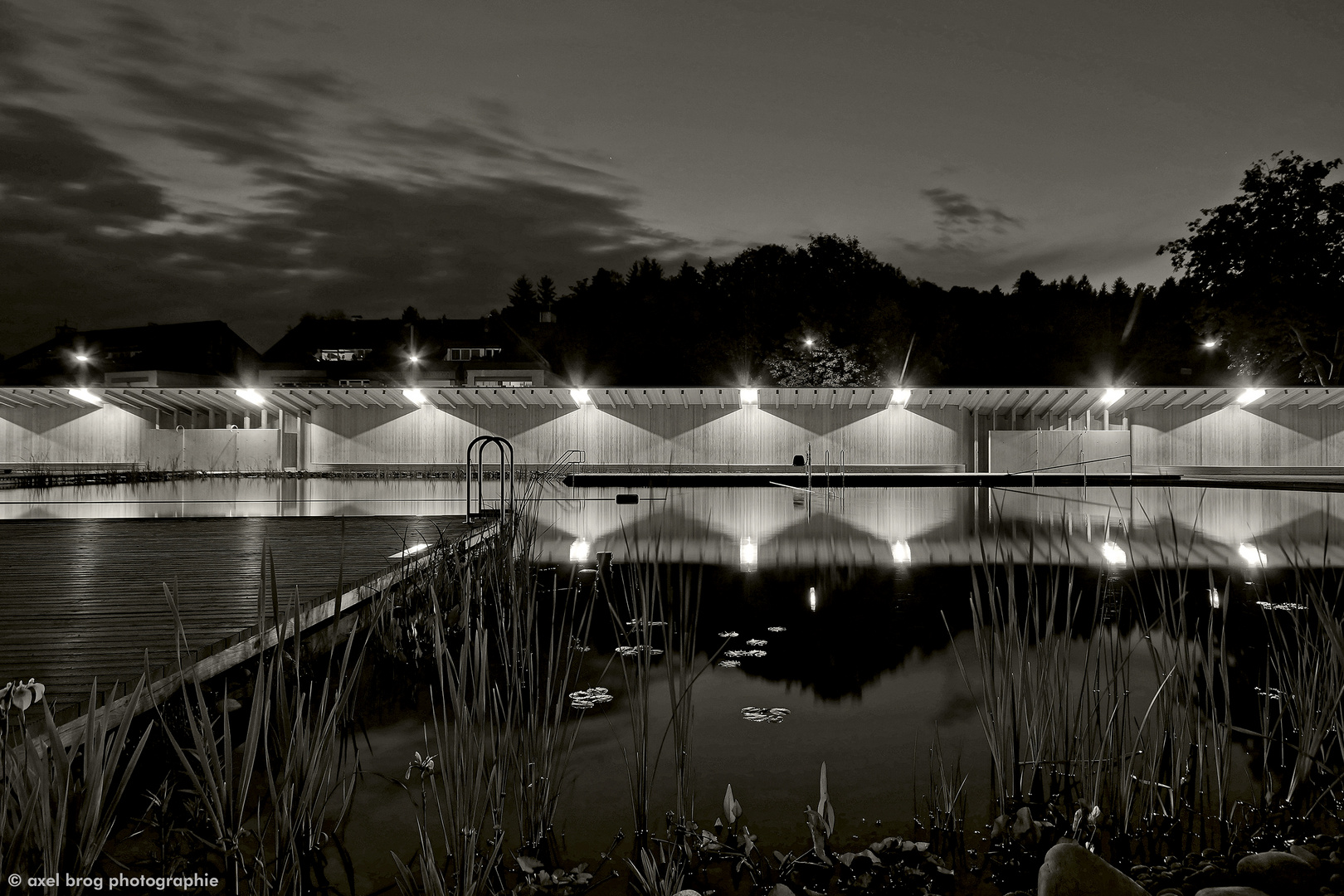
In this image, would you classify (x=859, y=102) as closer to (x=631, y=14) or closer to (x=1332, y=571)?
(x=631, y=14)

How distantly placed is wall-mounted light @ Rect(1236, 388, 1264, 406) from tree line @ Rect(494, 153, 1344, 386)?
4312 millimetres

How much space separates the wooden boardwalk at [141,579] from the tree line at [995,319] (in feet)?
74.0

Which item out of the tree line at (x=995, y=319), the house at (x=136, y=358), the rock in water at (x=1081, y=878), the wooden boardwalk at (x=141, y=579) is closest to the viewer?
the rock in water at (x=1081, y=878)

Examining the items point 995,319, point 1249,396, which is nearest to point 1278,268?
point 1249,396

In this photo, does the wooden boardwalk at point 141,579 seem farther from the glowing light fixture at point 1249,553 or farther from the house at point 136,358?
the house at point 136,358

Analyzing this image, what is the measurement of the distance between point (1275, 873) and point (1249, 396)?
20.1 metres

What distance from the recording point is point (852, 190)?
22.5 metres

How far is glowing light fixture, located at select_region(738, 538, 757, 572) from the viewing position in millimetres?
5978

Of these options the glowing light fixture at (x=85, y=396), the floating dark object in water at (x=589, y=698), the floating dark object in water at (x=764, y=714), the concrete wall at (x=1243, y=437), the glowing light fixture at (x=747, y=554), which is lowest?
the floating dark object in water at (x=764, y=714)

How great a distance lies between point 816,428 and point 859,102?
23.8ft

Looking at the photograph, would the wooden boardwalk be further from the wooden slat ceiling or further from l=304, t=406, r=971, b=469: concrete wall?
l=304, t=406, r=971, b=469: concrete wall

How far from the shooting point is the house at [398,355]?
105 feet

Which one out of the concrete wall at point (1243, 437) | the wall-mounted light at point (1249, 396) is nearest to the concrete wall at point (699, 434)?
the concrete wall at point (1243, 437)

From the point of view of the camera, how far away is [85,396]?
62.2 feet
